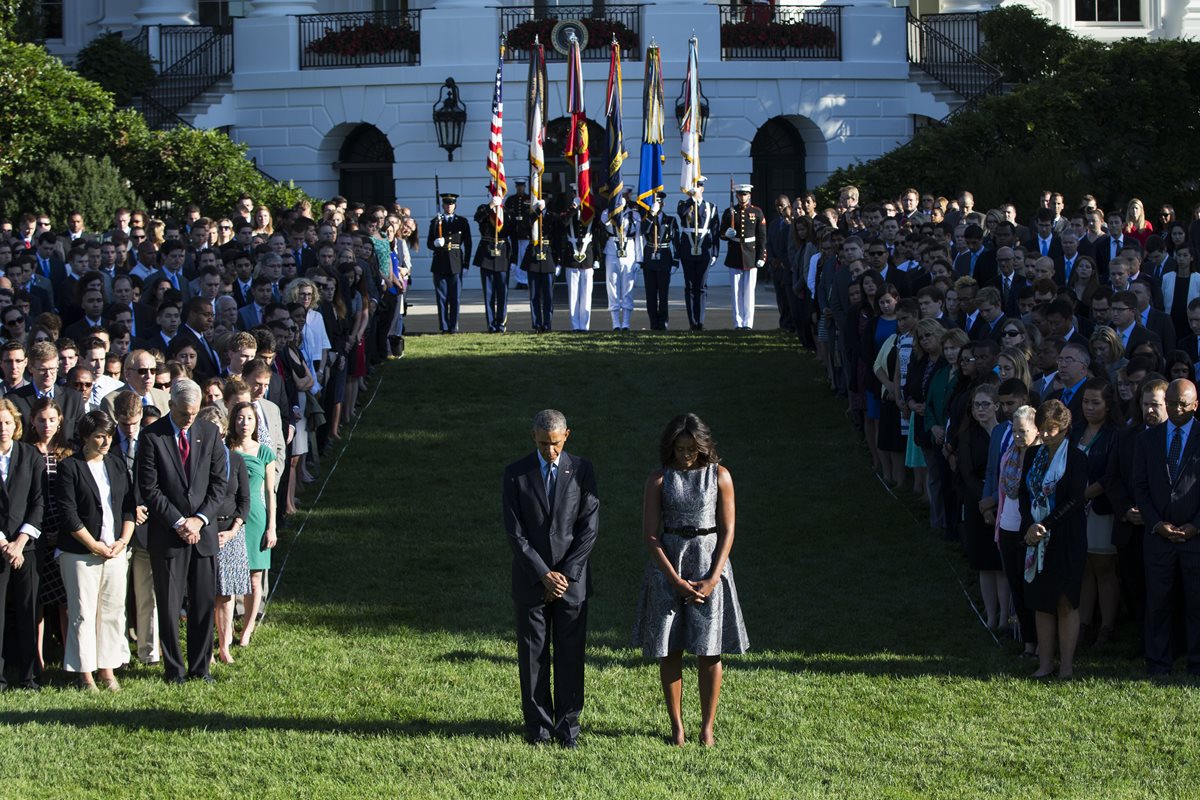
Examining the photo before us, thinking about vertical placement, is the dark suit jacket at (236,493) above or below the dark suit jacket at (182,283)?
below

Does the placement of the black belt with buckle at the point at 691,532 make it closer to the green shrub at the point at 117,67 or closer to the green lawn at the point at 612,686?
the green lawn at the point at 612,686

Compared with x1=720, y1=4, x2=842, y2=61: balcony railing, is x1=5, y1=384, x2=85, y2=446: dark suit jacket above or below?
below

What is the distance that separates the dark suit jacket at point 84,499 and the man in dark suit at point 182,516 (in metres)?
0.12

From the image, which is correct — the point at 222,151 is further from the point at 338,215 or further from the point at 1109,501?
the point at 1109,501

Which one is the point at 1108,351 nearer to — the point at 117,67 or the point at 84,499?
the point at 84,499

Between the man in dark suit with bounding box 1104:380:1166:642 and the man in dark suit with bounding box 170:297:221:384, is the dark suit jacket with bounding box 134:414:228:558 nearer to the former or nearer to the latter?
the man in dark suit with bounding box 170:297:221:384

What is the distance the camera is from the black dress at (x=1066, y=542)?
10.9m

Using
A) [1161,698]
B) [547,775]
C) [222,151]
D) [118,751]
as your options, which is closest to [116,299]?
[118,751]

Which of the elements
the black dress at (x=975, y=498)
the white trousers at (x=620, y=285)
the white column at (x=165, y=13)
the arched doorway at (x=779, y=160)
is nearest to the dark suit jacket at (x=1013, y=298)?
the black dress at (x=975, y=498)

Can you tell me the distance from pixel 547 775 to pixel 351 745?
1.24m

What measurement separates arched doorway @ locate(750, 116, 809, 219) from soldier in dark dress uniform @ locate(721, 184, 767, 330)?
39.6 feet

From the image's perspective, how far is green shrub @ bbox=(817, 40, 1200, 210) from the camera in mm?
29078

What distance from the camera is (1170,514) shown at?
1105 centimetres

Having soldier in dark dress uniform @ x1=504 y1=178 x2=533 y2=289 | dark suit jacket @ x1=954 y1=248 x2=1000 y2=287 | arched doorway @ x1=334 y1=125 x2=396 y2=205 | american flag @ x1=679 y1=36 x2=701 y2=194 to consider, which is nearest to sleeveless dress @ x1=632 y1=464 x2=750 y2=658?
dark suit jacket @ x1=954 y1=248 x2=1000 y2=287
